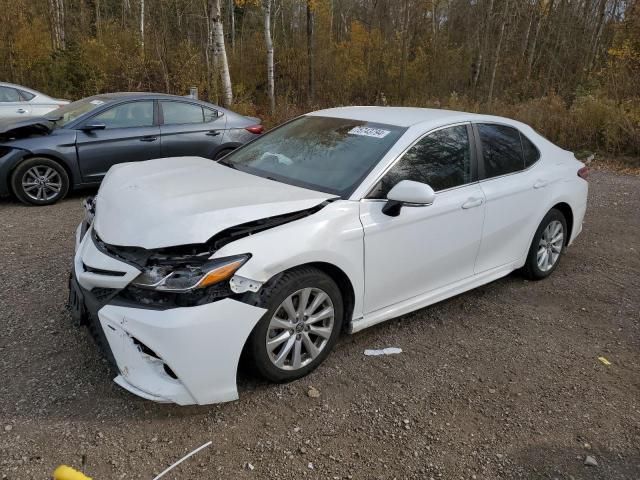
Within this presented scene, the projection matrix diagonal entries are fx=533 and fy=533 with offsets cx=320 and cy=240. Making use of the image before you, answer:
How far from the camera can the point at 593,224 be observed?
271 inches

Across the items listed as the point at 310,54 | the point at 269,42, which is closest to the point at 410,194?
the point at 269,42

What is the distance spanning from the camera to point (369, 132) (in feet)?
12.8

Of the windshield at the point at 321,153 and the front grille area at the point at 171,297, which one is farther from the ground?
the windshield at the point at 321,153

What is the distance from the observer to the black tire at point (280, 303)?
9.53 ft

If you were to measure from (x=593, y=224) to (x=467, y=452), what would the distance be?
16.8 feet

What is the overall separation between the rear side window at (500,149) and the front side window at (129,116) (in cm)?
506

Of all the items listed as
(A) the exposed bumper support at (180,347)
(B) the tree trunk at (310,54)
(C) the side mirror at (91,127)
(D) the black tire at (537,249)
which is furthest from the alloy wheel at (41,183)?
(B) the tree trunk at (310,54)

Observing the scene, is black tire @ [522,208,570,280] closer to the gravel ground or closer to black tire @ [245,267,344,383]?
the gravel ground

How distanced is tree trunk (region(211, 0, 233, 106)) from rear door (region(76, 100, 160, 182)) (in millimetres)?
5982

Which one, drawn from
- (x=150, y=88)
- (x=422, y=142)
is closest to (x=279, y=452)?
(x=422, y=142)

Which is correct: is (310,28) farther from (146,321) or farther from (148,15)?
(146,321)

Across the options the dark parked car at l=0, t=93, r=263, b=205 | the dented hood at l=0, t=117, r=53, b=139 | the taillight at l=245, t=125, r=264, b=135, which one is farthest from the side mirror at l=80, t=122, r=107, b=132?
the taillight at l=245, t=125, r=264, b=135

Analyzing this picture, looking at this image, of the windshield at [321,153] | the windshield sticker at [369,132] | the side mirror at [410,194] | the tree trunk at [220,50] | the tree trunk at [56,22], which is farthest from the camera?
the tree trunk at [56,22]

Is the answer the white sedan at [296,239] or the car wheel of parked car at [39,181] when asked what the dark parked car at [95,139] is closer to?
the car wheel of parked car at [39,181]
